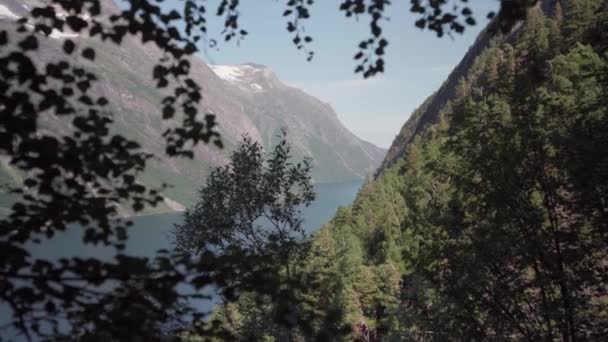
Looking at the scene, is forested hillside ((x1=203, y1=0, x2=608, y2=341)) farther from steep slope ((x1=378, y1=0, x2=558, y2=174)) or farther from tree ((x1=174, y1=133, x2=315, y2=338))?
steep slope ((x1=378, y1=0, x2=558, y2=174))

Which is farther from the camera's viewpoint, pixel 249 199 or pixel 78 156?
pixel 249 199

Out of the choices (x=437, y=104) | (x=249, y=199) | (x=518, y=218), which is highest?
(x=437, y=104)

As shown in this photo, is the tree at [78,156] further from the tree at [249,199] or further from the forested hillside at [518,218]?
the tree at [249,199]

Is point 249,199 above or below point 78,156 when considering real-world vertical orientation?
below

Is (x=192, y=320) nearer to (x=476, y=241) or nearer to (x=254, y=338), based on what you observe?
(x=254, y=338)

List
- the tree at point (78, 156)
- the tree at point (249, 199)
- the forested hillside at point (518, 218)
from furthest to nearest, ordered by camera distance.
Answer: the tree at point (249, 199)
the forested hillside at point (518, 218)
the tree at point (78, 156)

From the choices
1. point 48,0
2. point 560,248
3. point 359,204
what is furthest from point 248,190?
point 359,204

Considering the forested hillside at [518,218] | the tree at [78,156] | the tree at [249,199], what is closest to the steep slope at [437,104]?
the tree at [249,199]

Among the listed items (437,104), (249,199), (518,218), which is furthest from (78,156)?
(437,104)

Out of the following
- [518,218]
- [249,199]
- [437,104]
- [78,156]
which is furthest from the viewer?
[437,104]

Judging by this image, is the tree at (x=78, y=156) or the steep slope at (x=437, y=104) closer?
the tree at (x=78, y=156)

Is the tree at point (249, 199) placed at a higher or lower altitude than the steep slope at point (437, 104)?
lower

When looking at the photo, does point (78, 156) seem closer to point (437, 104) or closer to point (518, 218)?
point (518, 218)

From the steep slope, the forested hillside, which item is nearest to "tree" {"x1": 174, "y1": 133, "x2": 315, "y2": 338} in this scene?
the forested hillside
